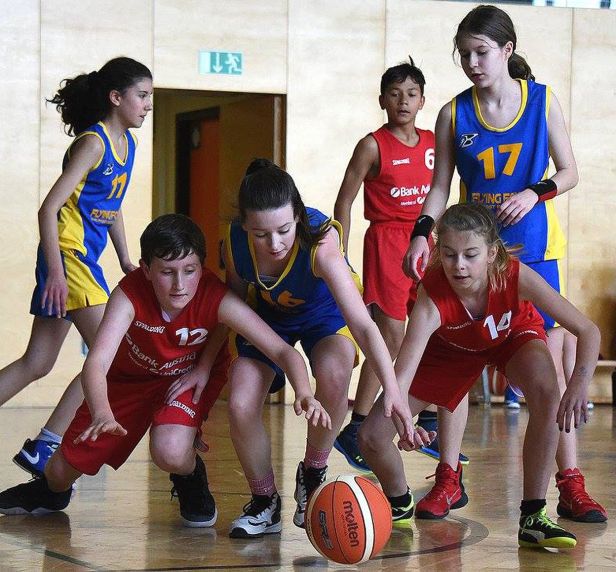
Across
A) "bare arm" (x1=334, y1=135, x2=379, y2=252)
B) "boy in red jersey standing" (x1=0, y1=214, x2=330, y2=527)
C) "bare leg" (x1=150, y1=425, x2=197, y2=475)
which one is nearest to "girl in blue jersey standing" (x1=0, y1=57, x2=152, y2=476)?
"boy in red jersey standing" (x1=0, y1=214, x2=330, y2=527)

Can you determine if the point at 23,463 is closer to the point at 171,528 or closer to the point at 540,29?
the point at 171,528

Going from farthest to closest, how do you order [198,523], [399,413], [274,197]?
[198,523] < [274,197] < [399,413]

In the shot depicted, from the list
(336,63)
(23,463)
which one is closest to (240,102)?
(336,63)

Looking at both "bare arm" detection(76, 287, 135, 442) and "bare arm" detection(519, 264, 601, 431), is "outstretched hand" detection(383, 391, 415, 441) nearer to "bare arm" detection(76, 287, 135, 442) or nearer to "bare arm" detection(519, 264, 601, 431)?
→ "bare arm" detection(519, 264, 601, 431)

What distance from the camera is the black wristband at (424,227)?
367 cm

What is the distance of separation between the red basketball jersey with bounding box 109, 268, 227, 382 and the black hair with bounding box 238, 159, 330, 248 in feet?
0.93

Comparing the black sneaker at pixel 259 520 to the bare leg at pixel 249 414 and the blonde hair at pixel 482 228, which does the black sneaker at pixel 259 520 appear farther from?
the blonde hair at pixel 482 228

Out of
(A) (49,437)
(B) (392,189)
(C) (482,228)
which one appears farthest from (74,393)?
(B) (392,189)

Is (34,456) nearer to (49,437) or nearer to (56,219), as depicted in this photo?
(49,437)

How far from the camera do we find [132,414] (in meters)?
3.61

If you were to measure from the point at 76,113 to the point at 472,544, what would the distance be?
220 centimetres

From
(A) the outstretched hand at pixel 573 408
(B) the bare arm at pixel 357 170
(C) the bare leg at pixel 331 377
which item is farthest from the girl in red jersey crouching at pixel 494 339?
(B) the bare arm at pixel 357 170

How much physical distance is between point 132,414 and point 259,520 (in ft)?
1.78

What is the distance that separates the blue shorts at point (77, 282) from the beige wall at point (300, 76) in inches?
126
